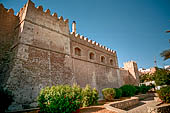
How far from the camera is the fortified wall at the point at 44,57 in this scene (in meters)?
6.94

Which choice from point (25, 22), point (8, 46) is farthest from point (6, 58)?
point (25, 22)

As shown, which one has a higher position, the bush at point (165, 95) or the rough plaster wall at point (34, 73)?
the rough plaster wall at point (34, 73)

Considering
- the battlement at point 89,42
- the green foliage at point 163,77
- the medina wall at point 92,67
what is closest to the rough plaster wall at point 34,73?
the medina wall at point 92,67

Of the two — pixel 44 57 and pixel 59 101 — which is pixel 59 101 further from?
pixel 44 57

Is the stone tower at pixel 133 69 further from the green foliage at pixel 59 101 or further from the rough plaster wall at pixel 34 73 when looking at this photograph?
the green foliage at pixel 59 101

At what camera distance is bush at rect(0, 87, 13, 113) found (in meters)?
5.44

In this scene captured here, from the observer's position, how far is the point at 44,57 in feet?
28.8

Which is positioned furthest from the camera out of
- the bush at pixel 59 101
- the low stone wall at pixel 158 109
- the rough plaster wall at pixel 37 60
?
the rough plaster wall at pixel 37 60

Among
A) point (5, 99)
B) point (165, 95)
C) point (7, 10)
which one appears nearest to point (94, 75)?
point (165, 95)

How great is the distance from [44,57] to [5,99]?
387cm

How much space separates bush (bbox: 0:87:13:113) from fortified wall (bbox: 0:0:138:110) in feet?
0.95

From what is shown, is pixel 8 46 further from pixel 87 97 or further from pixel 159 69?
pixel 159 69

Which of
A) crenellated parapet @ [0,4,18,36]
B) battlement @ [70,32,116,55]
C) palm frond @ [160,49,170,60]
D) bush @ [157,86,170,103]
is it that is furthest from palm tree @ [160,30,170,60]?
crenellated parapet @ [0,4,18,36]

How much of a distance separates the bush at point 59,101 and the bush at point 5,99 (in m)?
2.20
